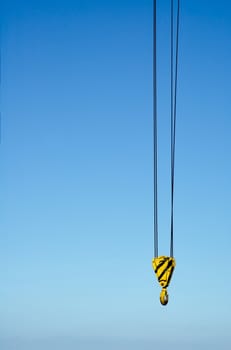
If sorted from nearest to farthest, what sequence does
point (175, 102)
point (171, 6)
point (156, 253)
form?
1. point (156, 253)
2. point (175, 102)
3. point (171, 6)

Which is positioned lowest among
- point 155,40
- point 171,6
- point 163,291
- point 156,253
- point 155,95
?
point 163,291

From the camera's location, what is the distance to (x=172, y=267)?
9906 millimetres

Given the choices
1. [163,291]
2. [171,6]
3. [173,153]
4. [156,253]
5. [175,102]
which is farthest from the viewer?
[171,6]

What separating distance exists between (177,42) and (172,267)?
555cm

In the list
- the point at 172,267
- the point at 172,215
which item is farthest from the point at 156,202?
the point at 172,267

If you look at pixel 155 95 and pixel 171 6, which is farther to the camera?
pixel 171 6

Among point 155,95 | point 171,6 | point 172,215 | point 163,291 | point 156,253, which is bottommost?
point 163,291

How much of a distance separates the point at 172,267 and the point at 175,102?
173 inches

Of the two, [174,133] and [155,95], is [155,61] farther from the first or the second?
[174,133]

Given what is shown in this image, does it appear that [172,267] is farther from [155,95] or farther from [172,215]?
[155,95]

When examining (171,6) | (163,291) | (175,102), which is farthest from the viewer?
(171,6)

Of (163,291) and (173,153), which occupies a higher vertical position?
(173,153)

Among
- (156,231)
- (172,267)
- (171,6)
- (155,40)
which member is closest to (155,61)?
(155,40)

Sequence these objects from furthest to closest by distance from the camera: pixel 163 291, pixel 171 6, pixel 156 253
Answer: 1. pixel 171 6
2. pixel 156 253
3. pixel 163 291
